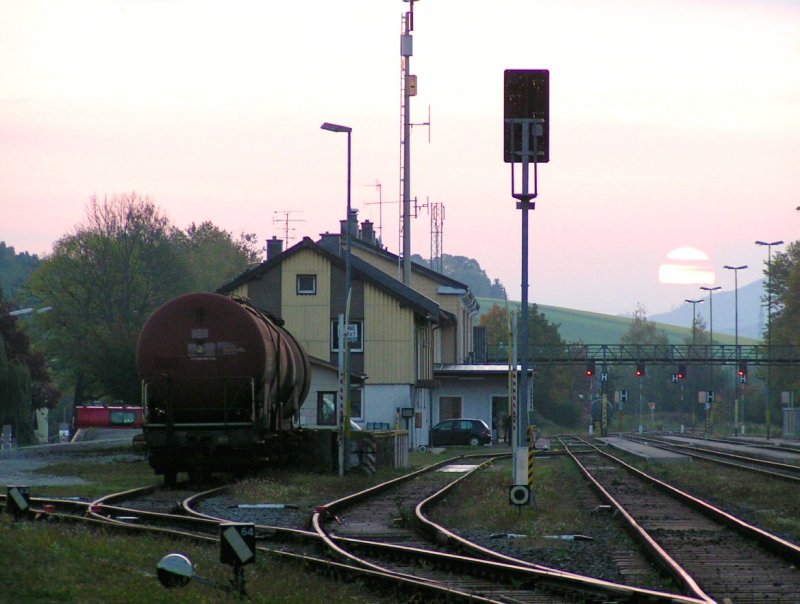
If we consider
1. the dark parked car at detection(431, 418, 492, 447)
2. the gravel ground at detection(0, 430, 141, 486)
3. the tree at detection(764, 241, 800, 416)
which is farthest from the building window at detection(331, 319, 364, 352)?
the tree at detection(764, 241, 800, 416)

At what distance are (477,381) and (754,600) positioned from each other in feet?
188

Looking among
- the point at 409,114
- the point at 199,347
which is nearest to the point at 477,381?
the point at 409,114

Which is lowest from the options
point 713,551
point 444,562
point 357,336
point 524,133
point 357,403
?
point 713,551

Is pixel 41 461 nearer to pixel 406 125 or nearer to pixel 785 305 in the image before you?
pixel 406 125

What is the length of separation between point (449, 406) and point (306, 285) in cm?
1636

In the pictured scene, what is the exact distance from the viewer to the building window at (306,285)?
55.5 meters

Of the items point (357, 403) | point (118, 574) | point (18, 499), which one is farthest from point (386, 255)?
A: point (118, 574)

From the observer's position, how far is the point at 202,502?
2062cm

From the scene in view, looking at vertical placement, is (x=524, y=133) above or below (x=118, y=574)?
above

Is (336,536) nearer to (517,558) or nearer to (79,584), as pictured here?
(517,558)

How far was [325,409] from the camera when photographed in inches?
1956

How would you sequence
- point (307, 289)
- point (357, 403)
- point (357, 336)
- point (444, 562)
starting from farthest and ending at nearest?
1. point (307, 289)
2. point (357, 336)
3. point (357, 403)
4. point (444, 562)

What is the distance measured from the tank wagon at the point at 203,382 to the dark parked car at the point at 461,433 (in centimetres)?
3455

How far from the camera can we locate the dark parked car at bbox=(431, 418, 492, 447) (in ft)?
196
